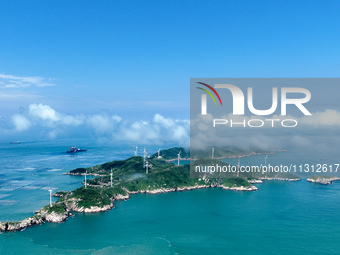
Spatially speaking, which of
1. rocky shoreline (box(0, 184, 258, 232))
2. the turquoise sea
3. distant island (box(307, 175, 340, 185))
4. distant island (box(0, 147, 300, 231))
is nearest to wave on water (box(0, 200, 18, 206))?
the turquoise sea

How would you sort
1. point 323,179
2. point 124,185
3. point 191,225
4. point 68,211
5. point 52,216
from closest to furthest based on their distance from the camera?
point 191,225 → point 52,216 → point 68,211 → point 124,185 → point 323,179

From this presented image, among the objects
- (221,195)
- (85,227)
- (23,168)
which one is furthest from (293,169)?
(23,168)

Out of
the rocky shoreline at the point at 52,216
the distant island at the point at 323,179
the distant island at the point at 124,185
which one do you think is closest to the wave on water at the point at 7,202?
the distant island at the point at 124,185

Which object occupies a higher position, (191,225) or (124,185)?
(124,185)

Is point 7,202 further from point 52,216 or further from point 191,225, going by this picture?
point 191,225

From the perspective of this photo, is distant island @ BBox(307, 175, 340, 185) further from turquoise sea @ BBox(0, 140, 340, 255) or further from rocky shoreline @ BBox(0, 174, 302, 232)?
rocky shoreline @ BBox(0, 174, 302, 232)

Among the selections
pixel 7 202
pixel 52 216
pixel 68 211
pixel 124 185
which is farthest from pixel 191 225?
pixel 7 202
